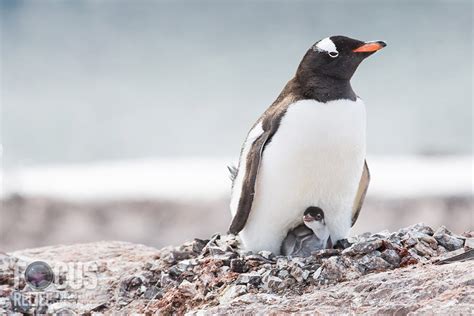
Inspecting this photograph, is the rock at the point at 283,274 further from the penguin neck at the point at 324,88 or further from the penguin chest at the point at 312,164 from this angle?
the penguin neck at the point at 324,88

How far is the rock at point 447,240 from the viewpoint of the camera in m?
3.29

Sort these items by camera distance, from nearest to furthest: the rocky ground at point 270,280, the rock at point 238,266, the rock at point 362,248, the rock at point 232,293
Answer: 1. the rocky ground at point 270,280
2. the rock at point 232,293
3. the rock at point 362,248
4. the rock at point 238,266

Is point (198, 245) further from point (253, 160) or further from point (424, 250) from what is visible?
point (424, 250)

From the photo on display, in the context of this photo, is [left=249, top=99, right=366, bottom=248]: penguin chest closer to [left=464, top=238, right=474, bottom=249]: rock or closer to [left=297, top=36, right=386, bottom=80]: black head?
[left=297, top=36, right=386, bottom=80]: black head

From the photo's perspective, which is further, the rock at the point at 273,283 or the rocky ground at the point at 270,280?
the rock at the point at 273,283

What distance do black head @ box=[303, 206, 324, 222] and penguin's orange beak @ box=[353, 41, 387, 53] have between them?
64cm

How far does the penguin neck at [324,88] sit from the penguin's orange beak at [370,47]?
0.13 metres

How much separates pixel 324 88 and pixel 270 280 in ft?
2.68

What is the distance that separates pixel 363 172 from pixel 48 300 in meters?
1.43

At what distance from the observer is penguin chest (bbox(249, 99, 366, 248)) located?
3361 mm

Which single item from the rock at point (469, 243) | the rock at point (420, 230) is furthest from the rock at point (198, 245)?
the rock at point (469, 243)

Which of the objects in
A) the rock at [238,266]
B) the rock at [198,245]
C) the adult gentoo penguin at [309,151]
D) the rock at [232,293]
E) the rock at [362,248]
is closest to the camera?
the rock at [232,293]

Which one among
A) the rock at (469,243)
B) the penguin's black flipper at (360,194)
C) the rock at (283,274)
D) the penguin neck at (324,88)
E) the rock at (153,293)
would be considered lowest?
the rock at (153,293)

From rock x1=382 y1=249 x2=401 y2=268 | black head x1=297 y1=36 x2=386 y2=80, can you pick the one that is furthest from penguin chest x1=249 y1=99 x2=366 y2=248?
rock x1=382 y1=249 x2=401 y2=268
